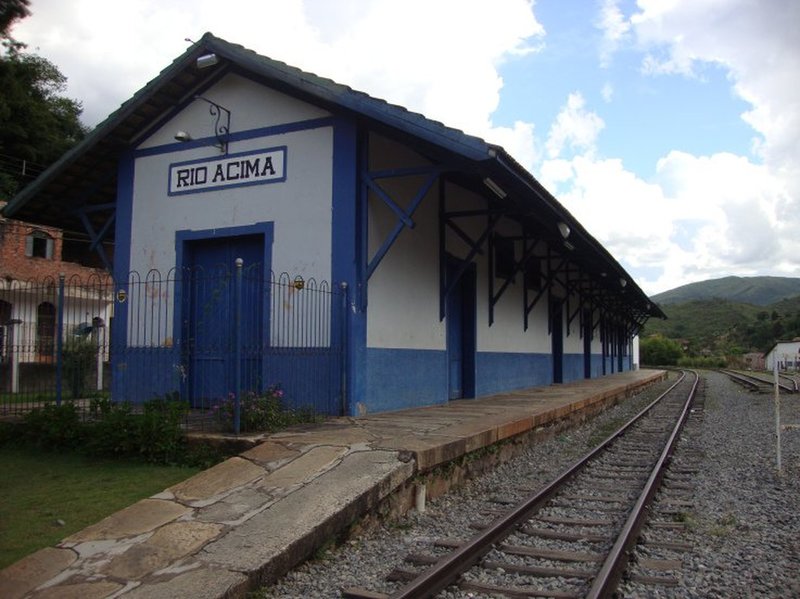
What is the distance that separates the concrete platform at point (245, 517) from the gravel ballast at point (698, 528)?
0.75 feet

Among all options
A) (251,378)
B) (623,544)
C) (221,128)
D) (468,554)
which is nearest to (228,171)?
(221,128)

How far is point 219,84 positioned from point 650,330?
11364cm

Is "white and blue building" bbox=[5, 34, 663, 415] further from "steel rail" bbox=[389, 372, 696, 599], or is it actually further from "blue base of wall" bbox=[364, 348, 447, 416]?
"steel rail" bbox=[389, 372, 696, 599]

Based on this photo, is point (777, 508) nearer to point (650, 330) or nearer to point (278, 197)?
point (278, 197)

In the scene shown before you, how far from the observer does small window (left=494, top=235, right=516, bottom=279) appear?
46.7 ft

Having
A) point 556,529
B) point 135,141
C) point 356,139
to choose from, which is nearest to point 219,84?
point 135,141

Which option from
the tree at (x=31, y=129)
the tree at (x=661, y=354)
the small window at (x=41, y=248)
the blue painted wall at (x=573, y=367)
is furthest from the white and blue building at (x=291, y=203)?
the tree at (x=661, y=354)

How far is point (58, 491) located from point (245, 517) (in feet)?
7.19

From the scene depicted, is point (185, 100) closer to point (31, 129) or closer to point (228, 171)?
point (228, 171)

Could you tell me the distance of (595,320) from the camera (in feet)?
94.6

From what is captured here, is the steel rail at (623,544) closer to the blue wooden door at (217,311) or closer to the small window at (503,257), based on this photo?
the blue wooden door at (217,311)

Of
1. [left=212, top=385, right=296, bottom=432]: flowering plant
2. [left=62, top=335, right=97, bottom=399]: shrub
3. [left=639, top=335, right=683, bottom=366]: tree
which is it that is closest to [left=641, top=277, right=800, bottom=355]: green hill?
[left=639, top=335, right=683, bottom=366]: tree

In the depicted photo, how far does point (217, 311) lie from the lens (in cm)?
955

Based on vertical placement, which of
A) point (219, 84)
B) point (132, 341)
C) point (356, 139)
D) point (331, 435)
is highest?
point (219, 84)
